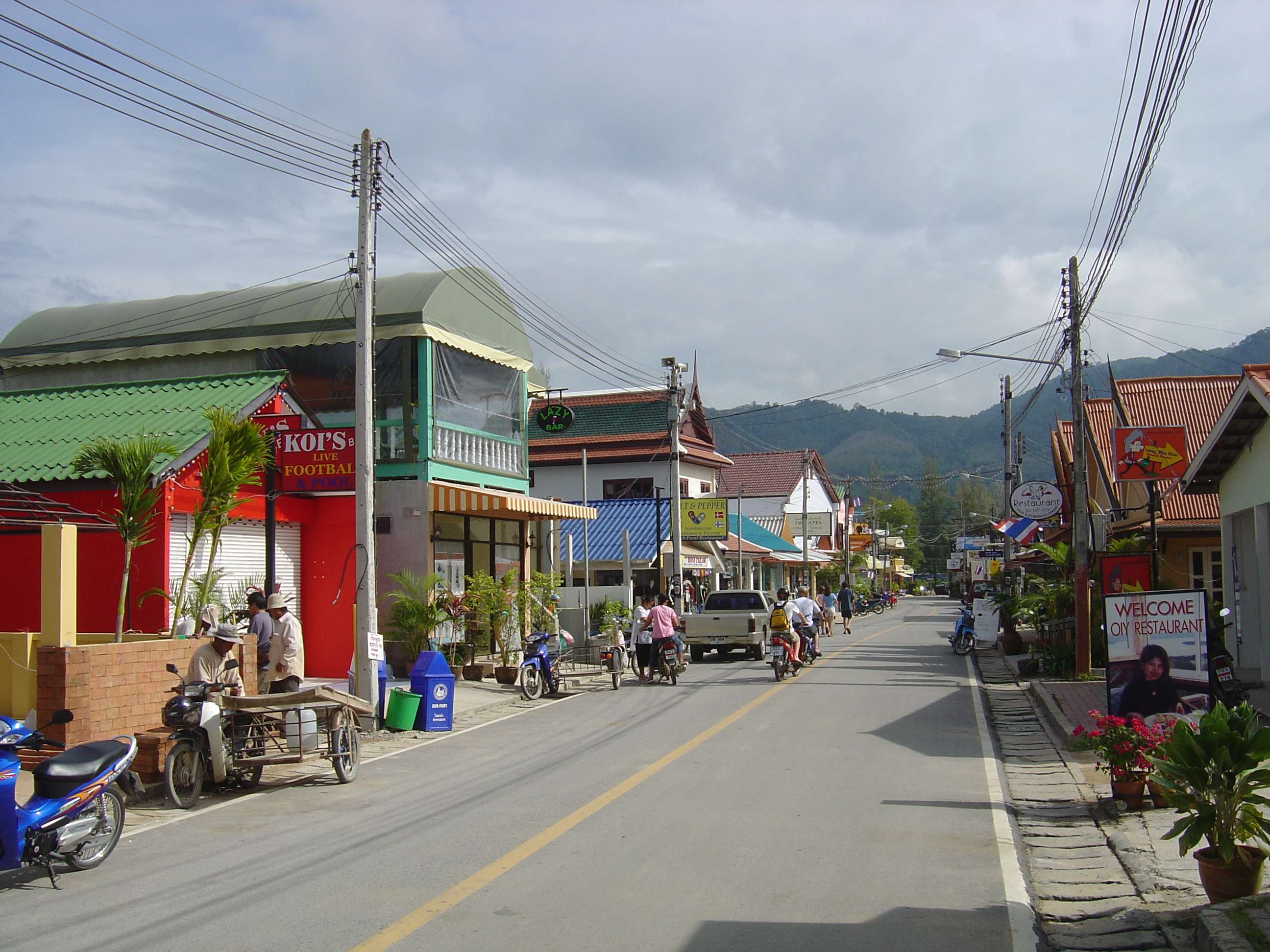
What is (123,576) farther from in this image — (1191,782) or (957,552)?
(957,552)

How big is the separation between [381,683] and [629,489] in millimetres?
27779

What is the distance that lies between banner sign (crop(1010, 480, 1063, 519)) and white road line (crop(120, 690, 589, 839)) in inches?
525

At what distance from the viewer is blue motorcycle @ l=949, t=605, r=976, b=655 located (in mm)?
Answer: 28500

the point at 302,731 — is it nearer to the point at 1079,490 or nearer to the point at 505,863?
the point at 505,863

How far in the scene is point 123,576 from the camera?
39.9 ft

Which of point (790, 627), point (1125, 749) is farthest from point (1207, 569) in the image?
point (1125, 749)

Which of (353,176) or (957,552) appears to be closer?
(353,176)

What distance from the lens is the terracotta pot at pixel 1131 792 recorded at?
9.26 m

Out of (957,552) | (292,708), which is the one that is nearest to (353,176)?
(292,708)

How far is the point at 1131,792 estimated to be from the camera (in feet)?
30.5

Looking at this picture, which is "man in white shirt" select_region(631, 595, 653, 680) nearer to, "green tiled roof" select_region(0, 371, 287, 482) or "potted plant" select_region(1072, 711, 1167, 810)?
"green tiled roof" select_region(0, 371, 287, 482)

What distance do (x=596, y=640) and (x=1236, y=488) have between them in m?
12.3

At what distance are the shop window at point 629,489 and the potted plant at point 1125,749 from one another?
109 feet

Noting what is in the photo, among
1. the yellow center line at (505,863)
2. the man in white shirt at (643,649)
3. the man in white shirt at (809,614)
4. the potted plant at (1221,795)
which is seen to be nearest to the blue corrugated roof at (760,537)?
the man in white shirt at (809,614)
